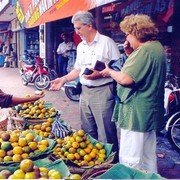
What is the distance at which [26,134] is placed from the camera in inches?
145

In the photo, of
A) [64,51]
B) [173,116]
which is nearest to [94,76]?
[173,116]

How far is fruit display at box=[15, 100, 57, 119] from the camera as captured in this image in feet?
16.4

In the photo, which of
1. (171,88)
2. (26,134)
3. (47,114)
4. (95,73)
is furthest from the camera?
(171,88)

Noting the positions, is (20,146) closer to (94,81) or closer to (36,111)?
(94,81)

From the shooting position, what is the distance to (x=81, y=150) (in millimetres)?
3832

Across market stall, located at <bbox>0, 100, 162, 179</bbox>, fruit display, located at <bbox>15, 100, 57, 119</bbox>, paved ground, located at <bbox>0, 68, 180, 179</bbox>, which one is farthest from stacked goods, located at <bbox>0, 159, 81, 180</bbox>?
paved ground, located at <bbox>0, 68, 180, 179</bbox>

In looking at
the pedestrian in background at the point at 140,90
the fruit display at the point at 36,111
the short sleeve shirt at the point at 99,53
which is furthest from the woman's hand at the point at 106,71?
the fruit display at the point at 36,111

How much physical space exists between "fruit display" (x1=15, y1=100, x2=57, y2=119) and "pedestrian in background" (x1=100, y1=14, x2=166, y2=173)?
1.38 meters

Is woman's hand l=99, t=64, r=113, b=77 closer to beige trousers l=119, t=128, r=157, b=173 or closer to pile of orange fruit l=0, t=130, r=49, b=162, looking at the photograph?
beige trousers l=119, t=128, r=157, b=173

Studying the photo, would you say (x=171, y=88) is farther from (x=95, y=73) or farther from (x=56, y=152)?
(x=56, y=152)

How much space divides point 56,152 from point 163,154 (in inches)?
96.2

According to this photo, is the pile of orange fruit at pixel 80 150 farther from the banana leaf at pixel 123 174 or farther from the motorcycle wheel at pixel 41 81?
the motorcycle wheel at pixel 41 81

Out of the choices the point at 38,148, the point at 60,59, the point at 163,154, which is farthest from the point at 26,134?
the point at 60,59

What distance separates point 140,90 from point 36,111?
6.17 ft
